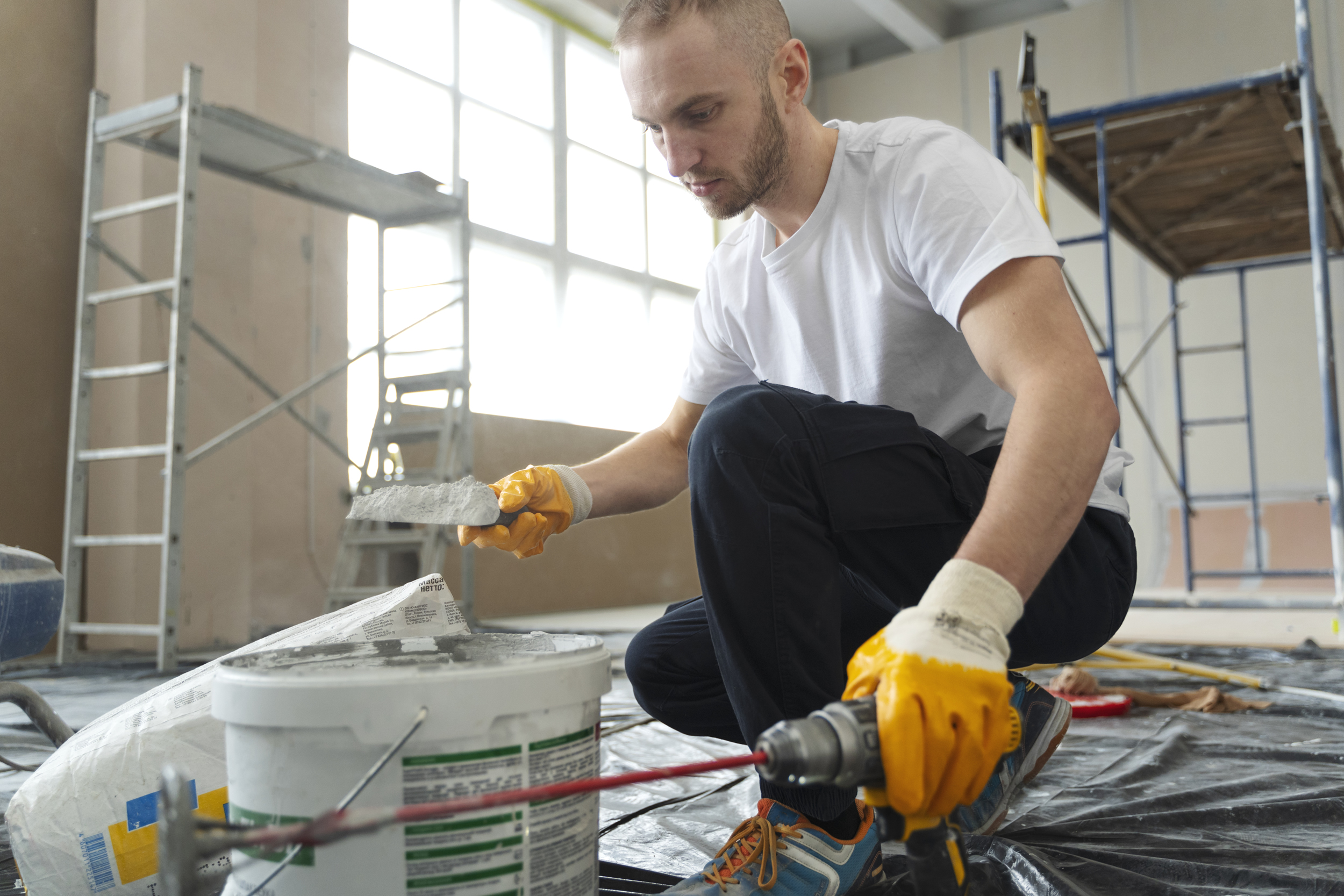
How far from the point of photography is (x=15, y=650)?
1190 millimetres

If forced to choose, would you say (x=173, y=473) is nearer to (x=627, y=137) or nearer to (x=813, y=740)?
(x=813, y=740)

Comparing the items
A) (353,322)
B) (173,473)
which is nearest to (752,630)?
(173,473)

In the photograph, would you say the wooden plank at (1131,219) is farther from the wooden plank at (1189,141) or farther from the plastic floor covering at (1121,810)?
the plastic floor covering at (1121,810)

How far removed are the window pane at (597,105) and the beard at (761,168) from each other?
477 centimetres

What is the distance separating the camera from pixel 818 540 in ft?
3.14

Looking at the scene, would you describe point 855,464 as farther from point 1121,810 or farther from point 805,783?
point 1121,810

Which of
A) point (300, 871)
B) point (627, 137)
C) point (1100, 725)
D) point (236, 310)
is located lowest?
point (1100, 725)

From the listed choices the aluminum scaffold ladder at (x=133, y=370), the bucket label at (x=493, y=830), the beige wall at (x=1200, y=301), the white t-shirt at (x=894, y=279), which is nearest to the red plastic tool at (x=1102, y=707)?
the white t-shirt at (x=894, y=279)

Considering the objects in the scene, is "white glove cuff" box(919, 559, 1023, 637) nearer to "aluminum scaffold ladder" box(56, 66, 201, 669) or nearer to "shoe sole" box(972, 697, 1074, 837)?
"shoe sole" box(972, 697, 1074, 837)

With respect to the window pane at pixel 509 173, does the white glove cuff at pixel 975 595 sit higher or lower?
lower

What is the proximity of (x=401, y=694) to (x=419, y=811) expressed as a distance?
10cm

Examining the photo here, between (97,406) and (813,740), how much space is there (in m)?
3.54

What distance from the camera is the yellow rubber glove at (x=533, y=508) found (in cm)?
113

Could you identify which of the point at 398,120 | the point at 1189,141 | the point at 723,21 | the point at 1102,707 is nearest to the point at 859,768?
the point at 723,21
